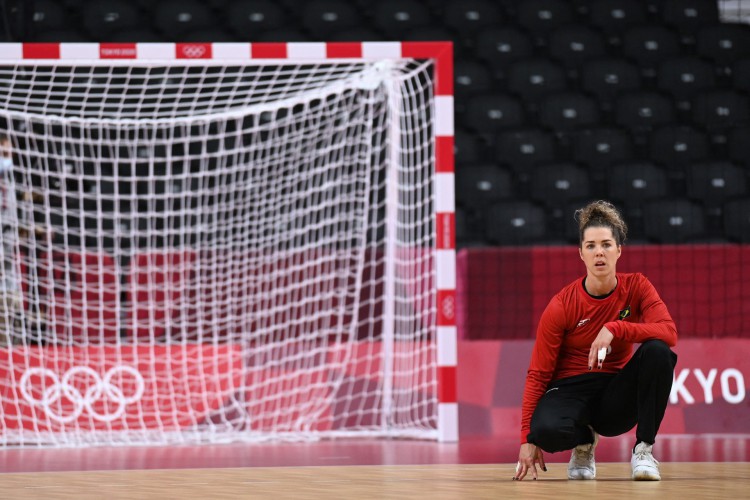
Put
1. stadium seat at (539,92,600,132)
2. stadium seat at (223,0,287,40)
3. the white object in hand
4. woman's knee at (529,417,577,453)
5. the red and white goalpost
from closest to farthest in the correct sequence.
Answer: the white object in hand
woman's knee at (529,417,577,453)
the red and white goalpost
stadium seat at (539,92,600,132)
stadium seat at (223,0,287,40)

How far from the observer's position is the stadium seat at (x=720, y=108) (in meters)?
9.90

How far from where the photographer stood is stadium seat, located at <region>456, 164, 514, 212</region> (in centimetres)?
920

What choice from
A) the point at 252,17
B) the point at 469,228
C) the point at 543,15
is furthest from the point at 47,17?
the point at 543,15

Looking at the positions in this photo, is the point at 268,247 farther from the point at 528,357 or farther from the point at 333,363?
the point at 528,357

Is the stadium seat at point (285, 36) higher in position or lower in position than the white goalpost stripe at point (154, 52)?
higher

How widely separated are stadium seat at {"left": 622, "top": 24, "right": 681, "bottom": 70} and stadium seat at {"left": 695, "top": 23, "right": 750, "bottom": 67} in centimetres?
25

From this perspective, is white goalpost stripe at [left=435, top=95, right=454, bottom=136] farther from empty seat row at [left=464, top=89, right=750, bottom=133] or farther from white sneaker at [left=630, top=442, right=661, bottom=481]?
empty seat row at [left=464, top=89, right=750, bottom=133]

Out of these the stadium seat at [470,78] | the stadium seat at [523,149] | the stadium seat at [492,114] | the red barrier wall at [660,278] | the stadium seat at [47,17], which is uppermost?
the stadium seat at [47,17]

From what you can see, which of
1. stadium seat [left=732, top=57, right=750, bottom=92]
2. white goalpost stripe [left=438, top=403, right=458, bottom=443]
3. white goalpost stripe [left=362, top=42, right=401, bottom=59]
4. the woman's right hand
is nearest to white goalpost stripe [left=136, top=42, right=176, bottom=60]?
white goalpost stripe [left=362, top=42, right=401, bottom=59]

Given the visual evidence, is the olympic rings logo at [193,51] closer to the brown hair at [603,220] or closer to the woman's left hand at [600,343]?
the brown hair at [603,220]

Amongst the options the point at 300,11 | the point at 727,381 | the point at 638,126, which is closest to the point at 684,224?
the point at 638,126

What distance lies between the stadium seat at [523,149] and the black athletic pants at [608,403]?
17.6 ft

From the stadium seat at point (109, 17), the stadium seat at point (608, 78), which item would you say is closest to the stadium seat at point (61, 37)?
the stadium seat at point (109, 17)

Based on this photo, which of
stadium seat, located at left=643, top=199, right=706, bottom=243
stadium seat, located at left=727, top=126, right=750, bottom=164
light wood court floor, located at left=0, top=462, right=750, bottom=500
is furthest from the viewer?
stadium seat, located at left=727, top=126, right=750, bottom=164
